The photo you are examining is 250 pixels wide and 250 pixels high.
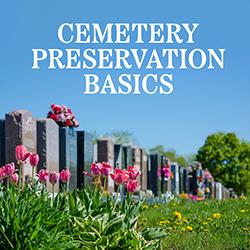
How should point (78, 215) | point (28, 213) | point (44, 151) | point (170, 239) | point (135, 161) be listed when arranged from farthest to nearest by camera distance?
1. point (135, 161)
2. point (44, 151)
3. point (170, 239)
4. point (78, 215)
5. point (28, 213)

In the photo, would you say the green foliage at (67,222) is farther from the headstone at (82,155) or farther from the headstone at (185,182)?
the headstone at (185,182)

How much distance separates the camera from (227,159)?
63.8 meters

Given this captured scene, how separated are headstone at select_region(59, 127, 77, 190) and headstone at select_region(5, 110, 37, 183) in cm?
186

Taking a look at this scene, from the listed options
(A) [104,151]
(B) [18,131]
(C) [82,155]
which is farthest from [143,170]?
(B) [18,131]

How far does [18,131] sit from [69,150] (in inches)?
102

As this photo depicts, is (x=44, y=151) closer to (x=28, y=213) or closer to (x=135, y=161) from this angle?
(x=28, y=213)

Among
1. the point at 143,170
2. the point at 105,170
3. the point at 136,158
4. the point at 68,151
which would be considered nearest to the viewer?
the point at 105,170

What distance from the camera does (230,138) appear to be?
64.5 meters

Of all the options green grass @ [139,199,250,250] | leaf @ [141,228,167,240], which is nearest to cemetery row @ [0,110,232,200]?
green grass @ [139,199,250,250]

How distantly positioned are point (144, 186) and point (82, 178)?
720cm

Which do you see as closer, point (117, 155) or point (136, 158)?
point (117, 155)

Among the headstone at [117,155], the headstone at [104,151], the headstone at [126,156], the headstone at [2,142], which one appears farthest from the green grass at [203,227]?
the headstone at [126,156]

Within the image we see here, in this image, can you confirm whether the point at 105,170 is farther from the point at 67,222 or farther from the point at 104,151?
the point at 104,151

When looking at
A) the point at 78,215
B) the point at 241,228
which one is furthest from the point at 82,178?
the point at 78,215
